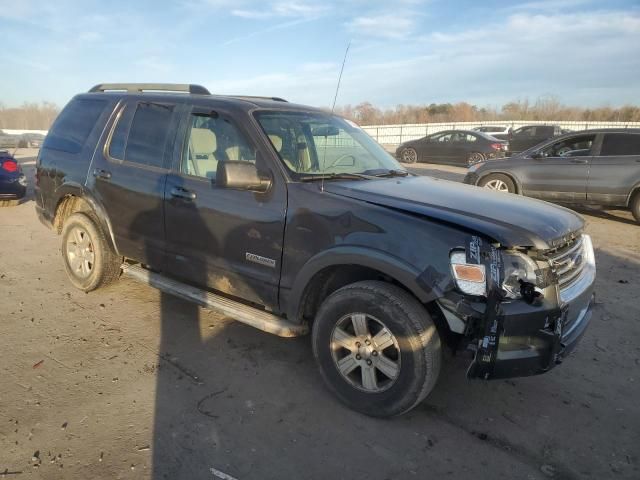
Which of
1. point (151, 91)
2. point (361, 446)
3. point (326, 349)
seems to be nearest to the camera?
point (361, 446)

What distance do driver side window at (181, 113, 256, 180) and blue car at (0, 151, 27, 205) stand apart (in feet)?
22.8

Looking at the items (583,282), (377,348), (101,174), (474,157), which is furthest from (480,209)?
(474,157)

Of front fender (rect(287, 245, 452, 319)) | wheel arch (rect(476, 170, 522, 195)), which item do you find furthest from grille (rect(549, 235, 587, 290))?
wheel arch (rect(476, 170, 522, 195))

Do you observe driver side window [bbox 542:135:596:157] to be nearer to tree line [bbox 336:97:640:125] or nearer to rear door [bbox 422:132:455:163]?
rear door [bbox 422:132:455:163]

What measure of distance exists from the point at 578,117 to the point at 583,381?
65.2 m

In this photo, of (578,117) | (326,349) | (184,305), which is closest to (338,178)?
(326,349)

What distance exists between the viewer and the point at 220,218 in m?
3.34

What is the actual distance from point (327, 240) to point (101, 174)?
254 cm

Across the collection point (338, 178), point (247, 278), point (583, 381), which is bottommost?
Result: point (583, 381)

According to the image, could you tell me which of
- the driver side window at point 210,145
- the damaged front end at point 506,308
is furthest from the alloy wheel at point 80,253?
the damaged front end at point 506,308

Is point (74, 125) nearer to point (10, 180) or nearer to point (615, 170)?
point (10, 180)

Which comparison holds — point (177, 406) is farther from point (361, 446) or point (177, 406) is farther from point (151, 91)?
point (151, 91)

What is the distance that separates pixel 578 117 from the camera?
57.8 metres

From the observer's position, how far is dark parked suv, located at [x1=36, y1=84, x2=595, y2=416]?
2465mm
